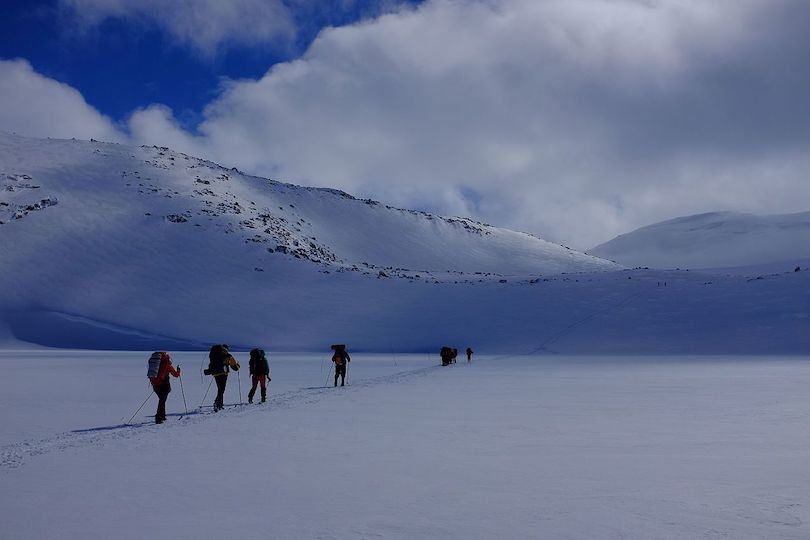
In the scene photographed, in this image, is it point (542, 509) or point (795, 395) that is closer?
point (542, 509)

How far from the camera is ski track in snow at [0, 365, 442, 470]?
9.49 meters

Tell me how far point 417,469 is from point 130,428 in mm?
6574

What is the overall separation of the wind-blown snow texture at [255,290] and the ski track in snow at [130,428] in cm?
2993

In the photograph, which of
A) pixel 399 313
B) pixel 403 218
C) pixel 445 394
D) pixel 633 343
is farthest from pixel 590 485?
pixel 403 218

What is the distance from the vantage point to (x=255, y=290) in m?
63.5

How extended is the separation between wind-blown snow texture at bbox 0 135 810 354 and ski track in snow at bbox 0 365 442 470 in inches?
1178

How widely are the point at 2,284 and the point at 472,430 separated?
203 feet

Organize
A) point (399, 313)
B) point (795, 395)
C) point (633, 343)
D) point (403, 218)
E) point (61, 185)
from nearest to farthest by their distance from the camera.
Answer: point (795, 395) → point (633, 343) → point (399, 313) → point (61, 185) → point (403, 218)

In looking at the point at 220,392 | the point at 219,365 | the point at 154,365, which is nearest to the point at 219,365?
the point at 219,365

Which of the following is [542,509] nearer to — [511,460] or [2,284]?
[511,460]

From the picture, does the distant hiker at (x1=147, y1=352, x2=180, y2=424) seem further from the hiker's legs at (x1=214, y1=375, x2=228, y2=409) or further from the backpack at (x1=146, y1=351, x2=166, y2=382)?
the hiker's legs at (x1=214, y1=375, x2=228, y2=409)

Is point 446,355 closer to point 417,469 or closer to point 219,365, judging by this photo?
point 219,365

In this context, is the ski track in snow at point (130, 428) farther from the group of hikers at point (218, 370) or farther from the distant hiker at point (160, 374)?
the distant hiker at point (160, 374)

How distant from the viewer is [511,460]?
346 inches
